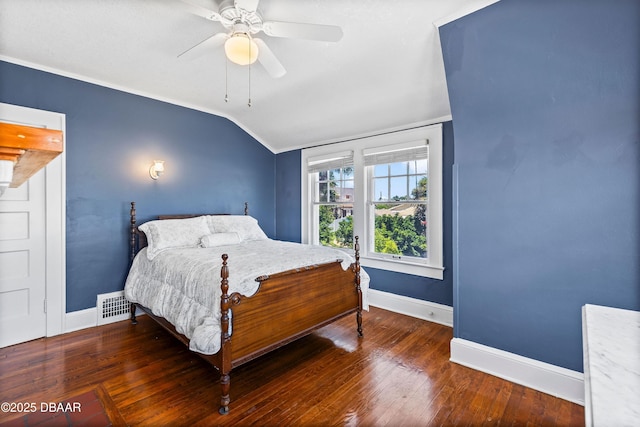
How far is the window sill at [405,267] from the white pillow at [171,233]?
7.08 feet

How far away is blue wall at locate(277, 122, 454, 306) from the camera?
3.28 metres

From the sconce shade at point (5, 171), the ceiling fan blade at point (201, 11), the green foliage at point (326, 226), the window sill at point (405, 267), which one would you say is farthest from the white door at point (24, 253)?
the window sill at point (405, 267)

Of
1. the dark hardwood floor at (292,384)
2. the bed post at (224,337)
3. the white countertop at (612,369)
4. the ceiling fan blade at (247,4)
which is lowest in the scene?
the dark hardwood floor at (292,384)

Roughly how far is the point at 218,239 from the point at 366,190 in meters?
2.03

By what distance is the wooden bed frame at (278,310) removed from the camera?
196 cm

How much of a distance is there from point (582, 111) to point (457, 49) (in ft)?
3.08

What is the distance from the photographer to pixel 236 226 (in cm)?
388

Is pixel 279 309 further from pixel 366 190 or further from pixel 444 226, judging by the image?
pixel 366 190

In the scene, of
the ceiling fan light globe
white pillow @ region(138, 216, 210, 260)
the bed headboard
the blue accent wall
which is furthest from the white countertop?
the blue accent wall

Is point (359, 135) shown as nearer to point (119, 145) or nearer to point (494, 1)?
point (494, 1)

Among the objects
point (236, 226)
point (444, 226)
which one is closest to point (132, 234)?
point (236, 226)

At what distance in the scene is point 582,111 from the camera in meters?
1.92

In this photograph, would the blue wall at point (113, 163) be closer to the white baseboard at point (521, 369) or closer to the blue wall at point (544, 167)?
the blue wall at point (544, 167)

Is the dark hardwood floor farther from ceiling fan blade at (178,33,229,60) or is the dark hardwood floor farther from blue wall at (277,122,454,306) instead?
ceiling fan blade at (178,33,229,60)
